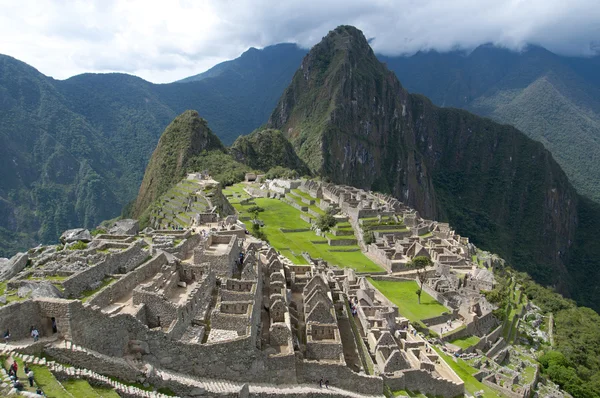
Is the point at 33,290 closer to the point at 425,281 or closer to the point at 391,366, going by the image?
the point at 391,366

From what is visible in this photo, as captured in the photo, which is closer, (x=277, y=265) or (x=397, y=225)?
(x=277, y=265)

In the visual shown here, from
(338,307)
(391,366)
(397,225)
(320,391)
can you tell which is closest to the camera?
(320,391)

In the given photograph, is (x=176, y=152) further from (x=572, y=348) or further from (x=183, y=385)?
(x=183, y=385)

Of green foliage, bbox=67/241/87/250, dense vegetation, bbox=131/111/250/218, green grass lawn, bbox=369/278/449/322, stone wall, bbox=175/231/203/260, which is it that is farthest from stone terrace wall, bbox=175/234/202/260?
dense vegetation, bbox=131/111/250/218

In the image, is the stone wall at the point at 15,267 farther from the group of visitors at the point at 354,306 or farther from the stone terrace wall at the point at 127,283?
the group of visitors at the point at 354,306

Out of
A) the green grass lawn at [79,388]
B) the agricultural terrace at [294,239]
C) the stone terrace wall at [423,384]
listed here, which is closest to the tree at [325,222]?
the agricultural terrace at [294,239]

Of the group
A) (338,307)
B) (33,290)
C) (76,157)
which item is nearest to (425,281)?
(338,307)

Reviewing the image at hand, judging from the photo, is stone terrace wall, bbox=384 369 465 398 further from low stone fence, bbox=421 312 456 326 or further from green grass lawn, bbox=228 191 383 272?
green grass lawn, bbox=228 191 383 272

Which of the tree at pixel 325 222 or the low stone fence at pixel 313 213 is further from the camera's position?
the low stone fence at pixel 313 213
